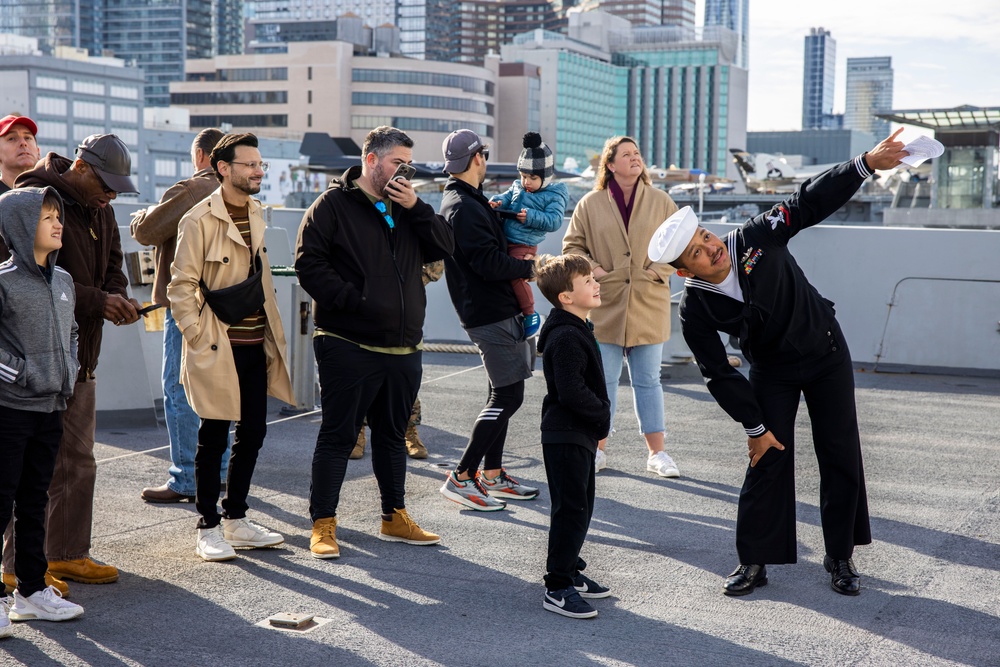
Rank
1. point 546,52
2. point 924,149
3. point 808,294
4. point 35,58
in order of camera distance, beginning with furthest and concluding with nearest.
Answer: point 546,52
point 35,58
point 808,294
point 924,149

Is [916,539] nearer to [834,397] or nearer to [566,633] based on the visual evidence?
[834,397]

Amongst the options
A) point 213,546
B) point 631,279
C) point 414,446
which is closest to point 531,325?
point 631,279

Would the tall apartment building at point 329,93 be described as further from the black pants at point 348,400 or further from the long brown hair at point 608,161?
the black pants at point 348,400

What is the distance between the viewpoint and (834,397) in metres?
4.82

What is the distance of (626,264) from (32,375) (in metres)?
3.88

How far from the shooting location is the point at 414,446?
7500 mm

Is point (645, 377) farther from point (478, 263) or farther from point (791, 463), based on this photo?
point (791, 463)

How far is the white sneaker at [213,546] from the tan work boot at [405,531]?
0.74m

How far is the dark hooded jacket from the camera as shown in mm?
4586

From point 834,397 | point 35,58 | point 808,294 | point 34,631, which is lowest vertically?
point 34,631

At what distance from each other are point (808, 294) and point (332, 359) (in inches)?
83.8

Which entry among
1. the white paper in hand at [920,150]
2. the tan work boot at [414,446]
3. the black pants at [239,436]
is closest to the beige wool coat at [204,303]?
the black pants at [239,436]

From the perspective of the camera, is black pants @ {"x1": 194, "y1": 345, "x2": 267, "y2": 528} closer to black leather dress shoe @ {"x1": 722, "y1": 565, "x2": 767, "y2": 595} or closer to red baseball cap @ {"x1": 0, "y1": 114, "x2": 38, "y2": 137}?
red baseball cap @ {"x1": 0, "y1": 114, "x2": 38, "y2": 137}

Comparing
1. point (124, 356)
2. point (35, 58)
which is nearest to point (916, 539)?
point (124, 356)
